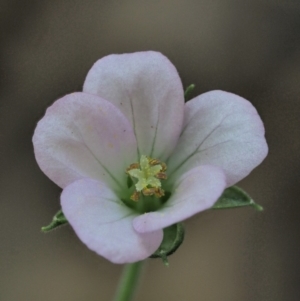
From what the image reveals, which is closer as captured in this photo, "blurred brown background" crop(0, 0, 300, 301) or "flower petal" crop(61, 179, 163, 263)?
"flower petal" crop(61, 179, 163, 263)

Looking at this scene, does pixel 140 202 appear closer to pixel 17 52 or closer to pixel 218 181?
pixel 218 181

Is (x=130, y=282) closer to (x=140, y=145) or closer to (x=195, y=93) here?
(x=140, y=145)

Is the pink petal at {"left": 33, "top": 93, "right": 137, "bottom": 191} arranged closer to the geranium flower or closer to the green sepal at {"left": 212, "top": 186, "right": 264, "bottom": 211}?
the geranium flower

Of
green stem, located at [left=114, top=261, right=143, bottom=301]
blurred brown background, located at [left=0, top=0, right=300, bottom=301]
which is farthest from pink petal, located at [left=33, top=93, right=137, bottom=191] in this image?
blurred brown background, located at [left=0, top=0, right=300, bottom=301]

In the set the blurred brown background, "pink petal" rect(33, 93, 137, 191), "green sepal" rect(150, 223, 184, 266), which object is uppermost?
"pink petal" rect(33, 93, 137, 191)

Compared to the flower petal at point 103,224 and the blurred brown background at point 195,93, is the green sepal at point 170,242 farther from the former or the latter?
the blurred brown background at point 195,93

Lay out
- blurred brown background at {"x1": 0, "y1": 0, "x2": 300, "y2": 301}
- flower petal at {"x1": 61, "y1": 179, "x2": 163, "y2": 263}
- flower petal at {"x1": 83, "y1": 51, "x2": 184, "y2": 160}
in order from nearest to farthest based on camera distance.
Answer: flower petal at {"x1": 61, "y1": 179, "x2": 163, "y2": 263} < flower petal at {"x1": 83, "y1": 51, "x2": 184, "y2": 160} < blurred brown background at {"x1": 0, "y1": 0, "x2": 300, "y2": 301}

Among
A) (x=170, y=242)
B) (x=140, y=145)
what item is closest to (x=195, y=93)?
(x=140, y=145)

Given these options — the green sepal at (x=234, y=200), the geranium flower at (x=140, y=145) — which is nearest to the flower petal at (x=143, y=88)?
the geranium flower at (x=140, y=145)
